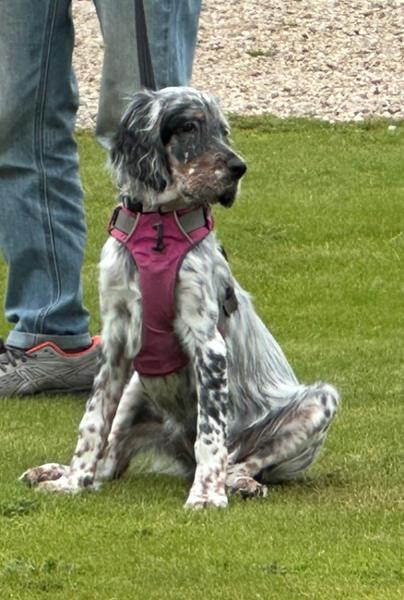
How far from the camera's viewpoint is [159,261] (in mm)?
6105

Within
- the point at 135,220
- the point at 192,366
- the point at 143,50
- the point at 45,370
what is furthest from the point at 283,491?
the point at 45,370

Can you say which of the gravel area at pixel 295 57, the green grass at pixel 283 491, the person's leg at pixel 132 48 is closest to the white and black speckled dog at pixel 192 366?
the green grass at pixel 283 491

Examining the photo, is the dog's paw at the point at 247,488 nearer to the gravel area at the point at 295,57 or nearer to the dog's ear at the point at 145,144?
the dog's ear at the point at 145,144

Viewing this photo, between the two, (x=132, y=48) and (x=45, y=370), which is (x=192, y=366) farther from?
(x=45, y=370)

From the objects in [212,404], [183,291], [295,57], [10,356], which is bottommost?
[295,57]

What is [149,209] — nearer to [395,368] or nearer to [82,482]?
[82,482]

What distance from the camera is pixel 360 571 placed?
494 cm

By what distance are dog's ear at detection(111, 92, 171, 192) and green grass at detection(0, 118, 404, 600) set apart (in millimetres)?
1097

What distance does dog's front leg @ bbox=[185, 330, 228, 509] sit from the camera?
6086 millimetres

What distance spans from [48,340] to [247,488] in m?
2.28

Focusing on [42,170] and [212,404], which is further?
[42,170]

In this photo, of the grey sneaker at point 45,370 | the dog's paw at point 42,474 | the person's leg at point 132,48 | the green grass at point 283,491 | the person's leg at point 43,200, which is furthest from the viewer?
the grey sneaker at point 45,370

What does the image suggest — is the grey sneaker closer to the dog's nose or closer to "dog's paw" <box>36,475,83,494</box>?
"dog's paw" <box>36,475,83,494</box>

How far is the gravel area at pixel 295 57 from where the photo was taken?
1764 centimetres
